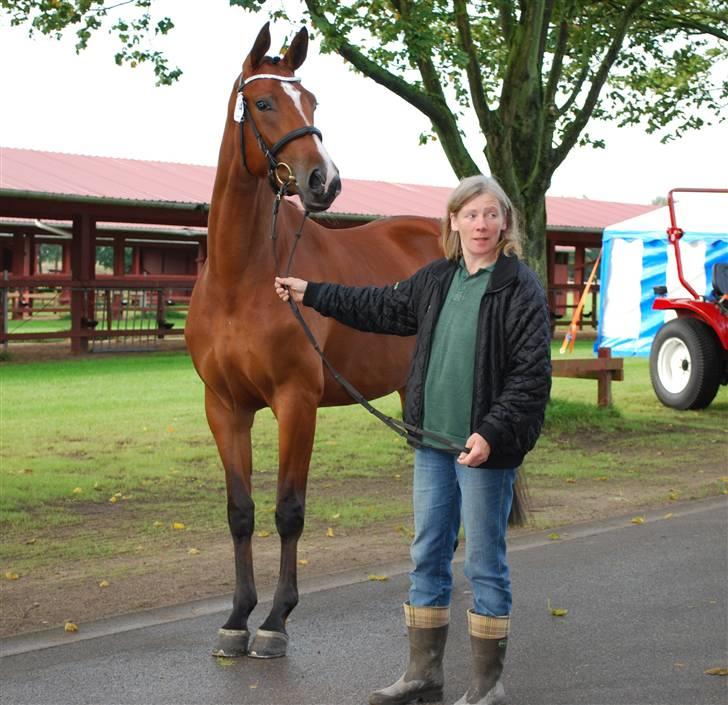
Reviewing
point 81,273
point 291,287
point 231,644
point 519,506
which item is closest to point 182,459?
point 519,506

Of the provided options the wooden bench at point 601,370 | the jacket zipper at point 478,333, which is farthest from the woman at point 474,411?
the wooden bench at point 601,370

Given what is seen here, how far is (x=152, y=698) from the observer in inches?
170

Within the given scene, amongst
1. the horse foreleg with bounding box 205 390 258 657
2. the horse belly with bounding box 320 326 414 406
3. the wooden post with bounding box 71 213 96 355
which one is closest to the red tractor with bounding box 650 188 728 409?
the horse belly with bounding box 320 326 414 406

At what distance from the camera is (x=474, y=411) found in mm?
4055

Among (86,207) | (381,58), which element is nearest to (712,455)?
(381,58)

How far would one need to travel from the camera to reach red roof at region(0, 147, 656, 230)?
2367 centimetres

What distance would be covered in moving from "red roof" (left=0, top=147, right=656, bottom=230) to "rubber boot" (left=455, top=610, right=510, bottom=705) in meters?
18.6

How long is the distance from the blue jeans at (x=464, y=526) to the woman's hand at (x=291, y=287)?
877 mm

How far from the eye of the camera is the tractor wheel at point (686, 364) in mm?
13977

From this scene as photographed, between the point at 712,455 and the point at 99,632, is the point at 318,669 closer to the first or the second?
the point at 99,632

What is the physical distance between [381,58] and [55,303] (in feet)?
90.4

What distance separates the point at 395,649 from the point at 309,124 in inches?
89.1

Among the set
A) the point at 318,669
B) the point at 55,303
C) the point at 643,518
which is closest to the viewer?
the point at 318,669

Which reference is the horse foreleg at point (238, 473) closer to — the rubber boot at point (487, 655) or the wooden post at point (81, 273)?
the rubber boot at point (487, 655)
